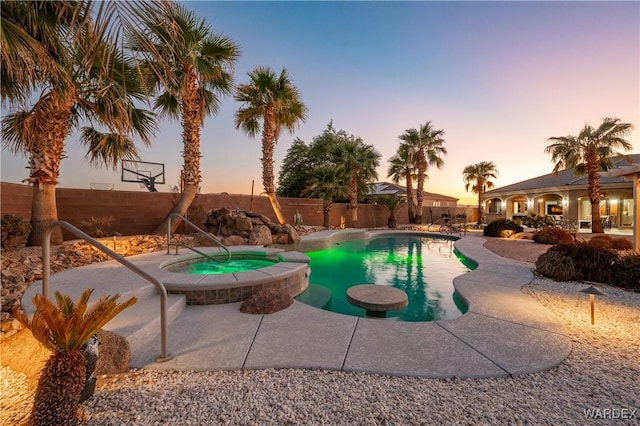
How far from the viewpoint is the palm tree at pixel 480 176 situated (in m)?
25.6

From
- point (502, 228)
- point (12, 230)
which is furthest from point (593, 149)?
point (12, 230)

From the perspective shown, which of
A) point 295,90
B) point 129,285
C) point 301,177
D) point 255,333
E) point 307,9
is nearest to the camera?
point 255,333

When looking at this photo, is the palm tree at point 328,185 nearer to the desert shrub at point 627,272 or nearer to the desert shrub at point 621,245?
the desert shrub at point 621,245

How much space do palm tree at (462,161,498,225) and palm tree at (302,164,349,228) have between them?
14866 millimetres

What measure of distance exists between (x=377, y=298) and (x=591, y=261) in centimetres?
551

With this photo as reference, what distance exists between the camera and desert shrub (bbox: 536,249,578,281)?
6211 mm

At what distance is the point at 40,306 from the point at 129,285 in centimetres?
299

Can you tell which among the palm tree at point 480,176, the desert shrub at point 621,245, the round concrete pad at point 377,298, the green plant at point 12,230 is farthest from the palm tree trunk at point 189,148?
the palm tree at point 480,176

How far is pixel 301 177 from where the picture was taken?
84.4 feet

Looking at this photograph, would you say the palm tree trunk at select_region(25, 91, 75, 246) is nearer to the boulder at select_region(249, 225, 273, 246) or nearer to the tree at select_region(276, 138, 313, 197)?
the boulder at select_region(249, 225, 273, 246)

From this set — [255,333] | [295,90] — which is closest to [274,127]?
[295,90]

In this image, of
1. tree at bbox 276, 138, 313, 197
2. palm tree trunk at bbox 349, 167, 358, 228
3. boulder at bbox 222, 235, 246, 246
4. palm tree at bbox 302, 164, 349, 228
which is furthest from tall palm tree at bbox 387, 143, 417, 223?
boulder at bbox 222, 235, 246, 246

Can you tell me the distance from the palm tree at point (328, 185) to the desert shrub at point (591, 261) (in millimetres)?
13000

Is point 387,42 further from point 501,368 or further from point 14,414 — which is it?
point 14,414
